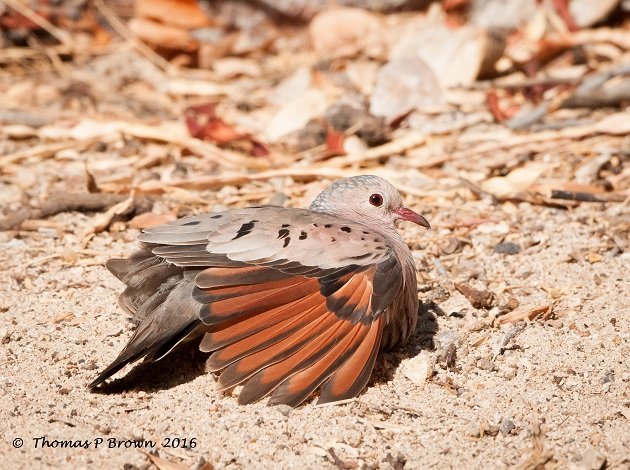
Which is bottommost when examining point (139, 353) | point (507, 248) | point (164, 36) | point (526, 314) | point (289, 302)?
point (507, 248)

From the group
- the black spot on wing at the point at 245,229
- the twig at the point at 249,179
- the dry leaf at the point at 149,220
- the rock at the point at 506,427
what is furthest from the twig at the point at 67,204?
the rock at the point at 506,427

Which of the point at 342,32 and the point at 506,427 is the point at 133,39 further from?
the point at 506,427

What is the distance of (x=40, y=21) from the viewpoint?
27.2 ft

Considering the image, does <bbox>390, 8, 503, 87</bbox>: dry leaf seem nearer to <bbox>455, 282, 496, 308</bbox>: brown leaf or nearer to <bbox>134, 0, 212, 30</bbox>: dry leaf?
<bbox>134, 0, 212, 30</bbox>: dry leaf

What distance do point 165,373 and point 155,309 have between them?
0.95ft

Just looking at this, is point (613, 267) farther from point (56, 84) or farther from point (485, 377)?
point (56, 84)

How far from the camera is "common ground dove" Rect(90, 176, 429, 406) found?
359 cm

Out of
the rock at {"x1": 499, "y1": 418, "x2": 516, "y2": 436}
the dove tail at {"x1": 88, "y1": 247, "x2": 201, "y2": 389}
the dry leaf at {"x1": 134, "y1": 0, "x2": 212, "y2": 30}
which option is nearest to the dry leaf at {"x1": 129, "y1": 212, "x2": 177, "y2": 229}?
the dove tail at {"x1": 88, "y1": 247, "x2": 201, "y2": 389}

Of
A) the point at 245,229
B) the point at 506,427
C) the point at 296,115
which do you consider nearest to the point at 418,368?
the point at 506,427

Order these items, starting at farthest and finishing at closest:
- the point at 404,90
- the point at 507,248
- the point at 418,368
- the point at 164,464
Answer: the point at 404,90 < the point at 507,248 < the point at 418,368 < the point at 164,464

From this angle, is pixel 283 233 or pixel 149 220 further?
pixel 149 220

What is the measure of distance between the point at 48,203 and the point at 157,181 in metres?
0.76

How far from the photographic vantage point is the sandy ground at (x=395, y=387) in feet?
11.1

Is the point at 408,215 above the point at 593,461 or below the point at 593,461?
above
